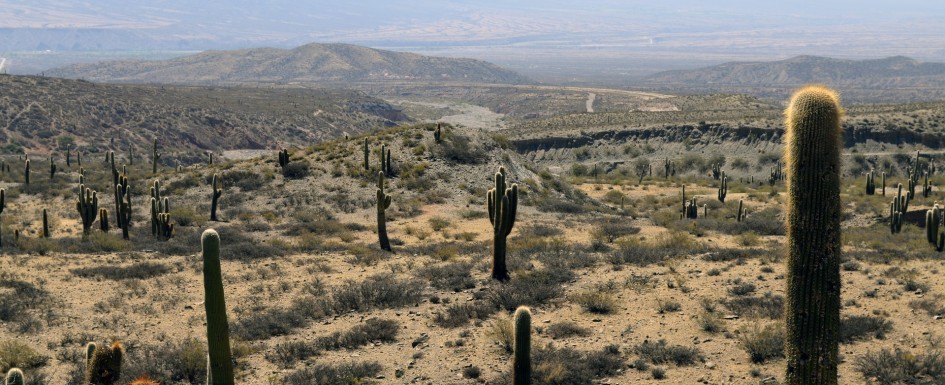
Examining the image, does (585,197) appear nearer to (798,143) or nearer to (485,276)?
(485,276)

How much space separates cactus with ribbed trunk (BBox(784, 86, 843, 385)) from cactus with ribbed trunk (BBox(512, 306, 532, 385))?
344 cm

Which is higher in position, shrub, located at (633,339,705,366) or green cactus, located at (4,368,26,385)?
green cactus, located at (4,368,26,385)

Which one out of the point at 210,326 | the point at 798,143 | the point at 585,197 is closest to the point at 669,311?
the point at 798,143

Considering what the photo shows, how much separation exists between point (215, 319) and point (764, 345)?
7.77 metres

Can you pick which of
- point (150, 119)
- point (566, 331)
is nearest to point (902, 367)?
point (566, 331)

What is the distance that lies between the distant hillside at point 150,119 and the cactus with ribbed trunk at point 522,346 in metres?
61.3

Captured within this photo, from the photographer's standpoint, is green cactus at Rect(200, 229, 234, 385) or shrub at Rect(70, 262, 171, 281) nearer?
green cactus at Rect(200, 229, 234, 385)

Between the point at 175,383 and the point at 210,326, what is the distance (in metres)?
3.34

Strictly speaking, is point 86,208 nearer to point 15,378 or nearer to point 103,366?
point 103,366

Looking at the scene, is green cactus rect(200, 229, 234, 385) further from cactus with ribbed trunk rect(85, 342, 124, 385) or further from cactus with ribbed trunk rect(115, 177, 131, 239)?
cactus with ribbed trunk rect(115, 177, 131, 239)

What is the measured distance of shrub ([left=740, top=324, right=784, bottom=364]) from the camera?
12.1m

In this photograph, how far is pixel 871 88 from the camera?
182m

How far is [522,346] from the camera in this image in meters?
10.5

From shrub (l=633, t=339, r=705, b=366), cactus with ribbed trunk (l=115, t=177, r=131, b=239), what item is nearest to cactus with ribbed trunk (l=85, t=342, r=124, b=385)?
shrub (l=633, t=339, r=705, b=366)
